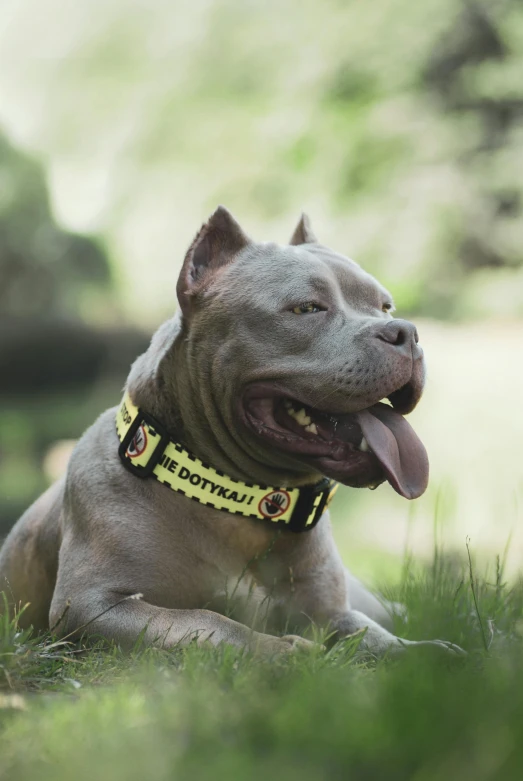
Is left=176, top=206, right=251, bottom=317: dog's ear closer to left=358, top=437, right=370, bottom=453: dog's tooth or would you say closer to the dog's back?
left=358, top=437, right=370, bottom=453: dog's tooth

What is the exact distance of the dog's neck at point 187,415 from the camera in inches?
137

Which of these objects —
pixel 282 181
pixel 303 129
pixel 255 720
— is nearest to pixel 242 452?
pixel 255 720

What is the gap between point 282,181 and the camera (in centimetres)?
2159

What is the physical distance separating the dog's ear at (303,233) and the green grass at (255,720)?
2.14 meters

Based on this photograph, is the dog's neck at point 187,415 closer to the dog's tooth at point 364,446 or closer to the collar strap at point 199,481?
the collar strap at point 199,481

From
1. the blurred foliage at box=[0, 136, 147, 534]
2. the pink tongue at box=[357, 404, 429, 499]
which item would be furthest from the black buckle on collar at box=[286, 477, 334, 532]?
the blurred foliage at box=[0, 136, 147, 534]

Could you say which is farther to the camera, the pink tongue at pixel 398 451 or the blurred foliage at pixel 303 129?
the blurred foliage at pixel 303 129

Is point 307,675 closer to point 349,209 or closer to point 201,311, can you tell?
point 201,311

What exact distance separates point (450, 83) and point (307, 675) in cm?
2059

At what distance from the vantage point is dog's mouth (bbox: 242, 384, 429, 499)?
3.22 m

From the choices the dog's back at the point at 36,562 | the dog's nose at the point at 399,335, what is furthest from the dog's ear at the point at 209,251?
the dog's back at the point at 36,562

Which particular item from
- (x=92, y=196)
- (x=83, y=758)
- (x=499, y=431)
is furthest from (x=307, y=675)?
(x=92, y=196)

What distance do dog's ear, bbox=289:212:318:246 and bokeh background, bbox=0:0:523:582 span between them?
492 inches

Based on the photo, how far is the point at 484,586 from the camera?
3.62m
